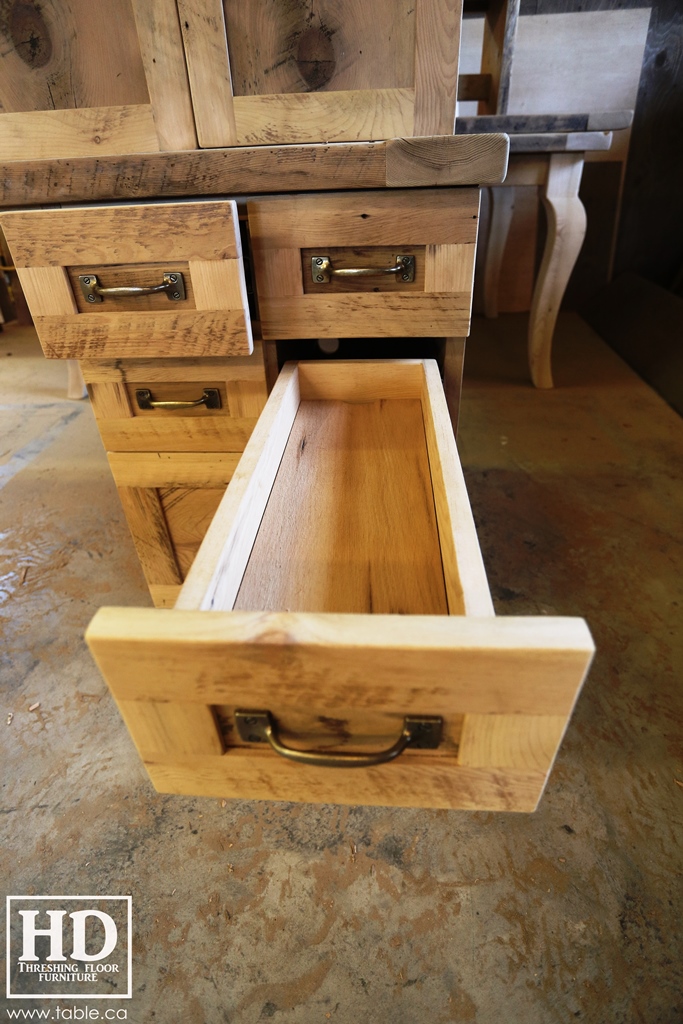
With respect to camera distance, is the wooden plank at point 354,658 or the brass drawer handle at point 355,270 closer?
the wooden plank at point 354,658

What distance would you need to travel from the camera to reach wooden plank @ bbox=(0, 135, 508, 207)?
64 centimetres

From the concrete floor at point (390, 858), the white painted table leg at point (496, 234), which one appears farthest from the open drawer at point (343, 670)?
the white painted table leg at point (496, 234)

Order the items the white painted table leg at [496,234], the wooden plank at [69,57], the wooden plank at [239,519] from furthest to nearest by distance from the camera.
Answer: the white painted table leg at [496,234] < the wooden plank at [69,57] < the wooden plank at [239,519]

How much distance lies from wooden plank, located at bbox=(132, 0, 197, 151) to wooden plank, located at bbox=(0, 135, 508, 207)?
13cm

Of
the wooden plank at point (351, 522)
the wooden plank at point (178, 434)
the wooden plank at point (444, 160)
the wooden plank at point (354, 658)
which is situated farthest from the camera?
the wooden plank at point (178, 434)

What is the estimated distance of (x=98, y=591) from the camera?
3.78ft

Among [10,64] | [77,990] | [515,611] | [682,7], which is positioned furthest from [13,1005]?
[682,7]

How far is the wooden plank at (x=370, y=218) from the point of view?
0.67 m

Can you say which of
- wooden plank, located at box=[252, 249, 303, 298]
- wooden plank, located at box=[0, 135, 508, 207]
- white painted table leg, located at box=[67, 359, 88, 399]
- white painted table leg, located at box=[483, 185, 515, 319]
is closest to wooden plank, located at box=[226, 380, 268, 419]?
wooden plank, located at box=[252, 249, 303, 298]

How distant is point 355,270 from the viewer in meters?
0.71

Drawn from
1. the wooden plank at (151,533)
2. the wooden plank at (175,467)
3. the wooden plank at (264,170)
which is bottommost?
the wooden plank at (151,533)

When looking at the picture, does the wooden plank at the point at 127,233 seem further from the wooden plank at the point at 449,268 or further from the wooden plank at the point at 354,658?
the wooden plank at the point at 354,658

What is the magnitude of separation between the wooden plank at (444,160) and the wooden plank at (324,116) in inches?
5.6

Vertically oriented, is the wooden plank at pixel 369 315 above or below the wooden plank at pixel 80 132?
below
